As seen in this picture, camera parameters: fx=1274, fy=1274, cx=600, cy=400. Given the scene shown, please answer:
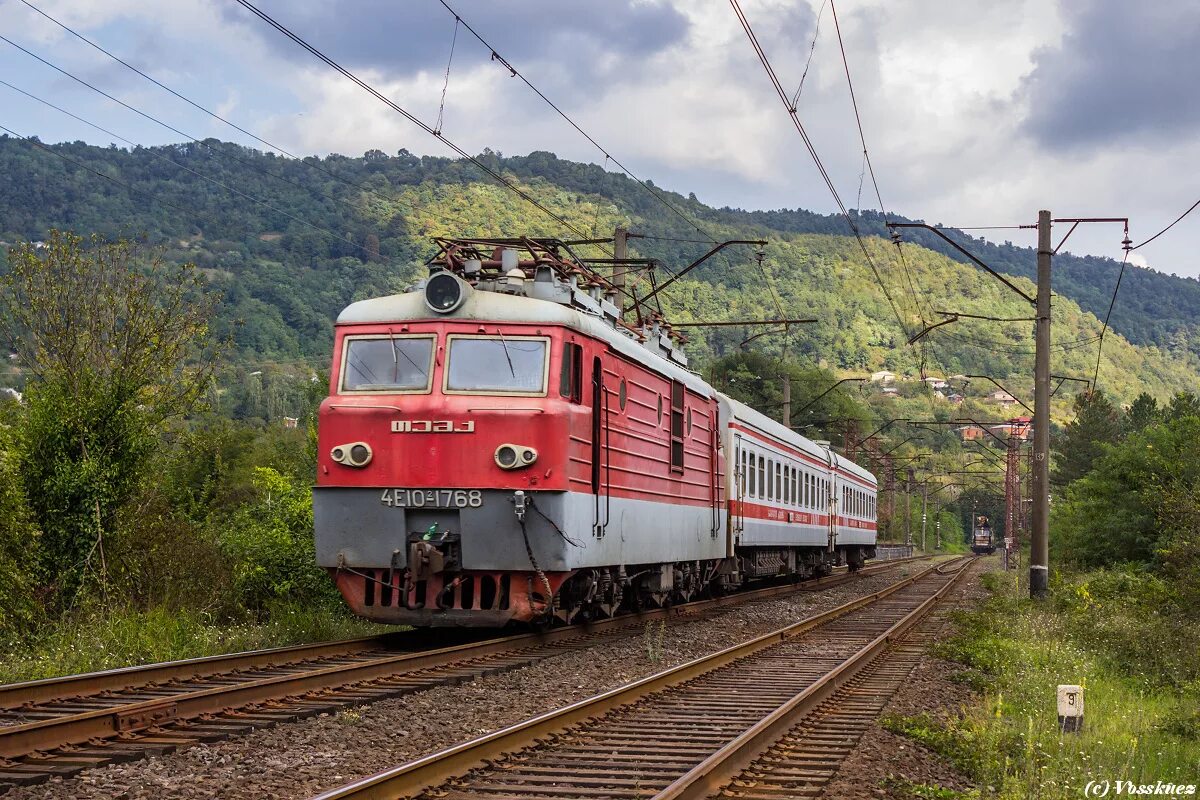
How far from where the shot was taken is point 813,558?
34.2 m

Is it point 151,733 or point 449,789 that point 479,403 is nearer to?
point 151,733

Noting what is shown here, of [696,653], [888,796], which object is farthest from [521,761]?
[696,653]

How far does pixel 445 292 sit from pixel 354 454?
1956mm

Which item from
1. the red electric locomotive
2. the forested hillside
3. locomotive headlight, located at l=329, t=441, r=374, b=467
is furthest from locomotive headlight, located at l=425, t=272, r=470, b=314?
the forested hillside

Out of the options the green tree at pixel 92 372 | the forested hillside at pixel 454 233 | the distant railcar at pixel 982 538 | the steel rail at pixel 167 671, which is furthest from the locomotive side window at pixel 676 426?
the distant railcar at pixel 982 538

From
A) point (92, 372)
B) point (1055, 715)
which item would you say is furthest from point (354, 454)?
point (1055, 715)

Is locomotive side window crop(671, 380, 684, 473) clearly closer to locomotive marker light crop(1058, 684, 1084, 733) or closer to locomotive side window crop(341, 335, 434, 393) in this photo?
locomotive side window crop(341, 335, 434, 393)

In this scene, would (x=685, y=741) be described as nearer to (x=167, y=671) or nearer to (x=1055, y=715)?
(x=1055, y=715)

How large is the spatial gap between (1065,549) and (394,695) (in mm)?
35449

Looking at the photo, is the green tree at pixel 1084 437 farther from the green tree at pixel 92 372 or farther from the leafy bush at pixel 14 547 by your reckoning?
the leafy bush at pixel 14 547

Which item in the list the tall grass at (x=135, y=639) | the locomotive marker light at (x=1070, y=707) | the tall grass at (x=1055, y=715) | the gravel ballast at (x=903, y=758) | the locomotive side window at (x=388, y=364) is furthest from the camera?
the locomotive side window at (x=388, y=364)

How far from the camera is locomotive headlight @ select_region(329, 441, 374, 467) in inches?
514

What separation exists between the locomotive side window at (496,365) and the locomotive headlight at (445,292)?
33cm

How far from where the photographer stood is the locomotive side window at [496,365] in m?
13.1
